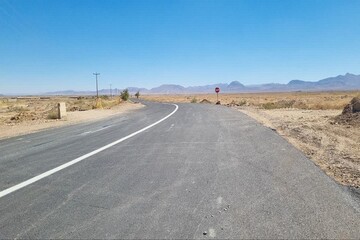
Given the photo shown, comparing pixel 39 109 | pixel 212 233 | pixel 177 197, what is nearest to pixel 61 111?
pixel 177 197

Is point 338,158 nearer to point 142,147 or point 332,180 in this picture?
point 332,180

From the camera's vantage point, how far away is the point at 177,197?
5203 millimetres

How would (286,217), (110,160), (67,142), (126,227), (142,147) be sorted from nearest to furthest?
(126,227) < (286,217) < (110,160) < (142,147) < (67,142)

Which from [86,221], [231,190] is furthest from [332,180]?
[86,221]

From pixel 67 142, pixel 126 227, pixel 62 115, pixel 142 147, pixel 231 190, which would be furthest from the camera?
pixel 62 115

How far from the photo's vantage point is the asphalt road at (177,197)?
4.04m

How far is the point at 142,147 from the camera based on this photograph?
33.1 ft

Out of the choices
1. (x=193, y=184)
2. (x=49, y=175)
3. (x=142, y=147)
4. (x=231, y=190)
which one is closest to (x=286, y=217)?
(x=231, y=190)

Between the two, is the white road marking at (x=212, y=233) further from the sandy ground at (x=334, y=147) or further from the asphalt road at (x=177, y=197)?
the sandy ground at (x=334, y=147)

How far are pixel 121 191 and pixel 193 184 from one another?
4.04 feet

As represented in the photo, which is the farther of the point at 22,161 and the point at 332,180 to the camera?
the point at 22,161

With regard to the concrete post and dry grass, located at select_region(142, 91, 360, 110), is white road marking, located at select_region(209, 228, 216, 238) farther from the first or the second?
dry grass, located at select_region(142, 91, 360, 110)

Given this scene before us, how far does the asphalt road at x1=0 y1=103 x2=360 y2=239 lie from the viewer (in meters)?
4.04

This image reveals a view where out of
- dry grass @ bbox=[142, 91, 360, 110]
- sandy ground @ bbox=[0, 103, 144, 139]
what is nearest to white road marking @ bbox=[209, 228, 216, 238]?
sandy ground @ bbox=[0, 103, 144, 139]
